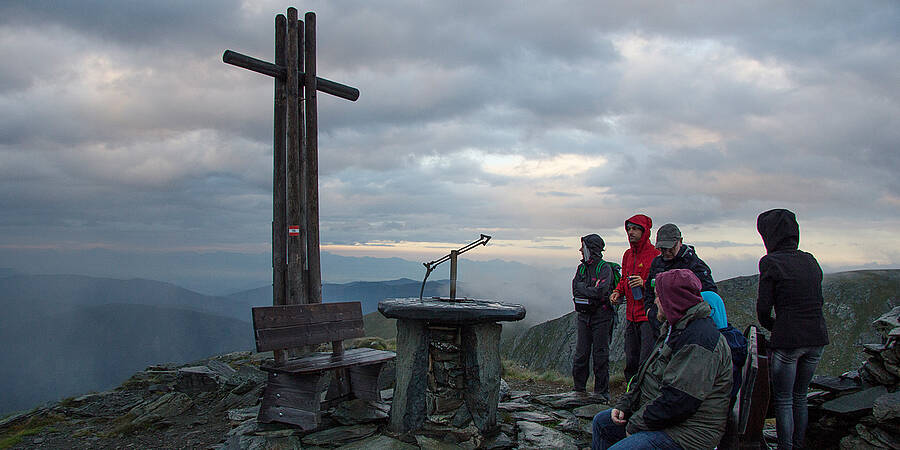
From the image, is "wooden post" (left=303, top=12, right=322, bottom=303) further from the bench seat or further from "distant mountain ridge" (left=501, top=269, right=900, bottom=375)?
"distant mountain ridge" (left=501, top=269, right=900, bottom=375)

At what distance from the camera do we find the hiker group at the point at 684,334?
11.4ft

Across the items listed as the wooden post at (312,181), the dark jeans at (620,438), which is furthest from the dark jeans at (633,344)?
the wooden post at (312,181)

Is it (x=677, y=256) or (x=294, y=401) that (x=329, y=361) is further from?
(x=677, y=256)

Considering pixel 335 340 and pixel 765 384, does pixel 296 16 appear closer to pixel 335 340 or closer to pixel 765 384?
pixel 335 340

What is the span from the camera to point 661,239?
240 inches

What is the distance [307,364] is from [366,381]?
3.54 feet

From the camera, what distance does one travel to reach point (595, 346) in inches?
300

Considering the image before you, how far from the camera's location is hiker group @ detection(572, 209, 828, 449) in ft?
11.4

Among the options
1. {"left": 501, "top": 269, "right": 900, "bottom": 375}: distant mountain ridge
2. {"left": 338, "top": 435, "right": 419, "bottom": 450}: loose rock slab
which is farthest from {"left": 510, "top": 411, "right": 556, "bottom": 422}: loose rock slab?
{"left": 501, "top": 269, "right": 900, "bottom": 375}: distant mountain ridge

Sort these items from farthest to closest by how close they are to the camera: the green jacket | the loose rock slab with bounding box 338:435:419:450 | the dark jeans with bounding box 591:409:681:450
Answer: the loose rock slab with bounding box 338:435:419:450 → the dark jeans with bounding box 591:409:681:450 → the green jacket

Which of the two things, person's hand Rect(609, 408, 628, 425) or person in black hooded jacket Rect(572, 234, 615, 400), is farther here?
person in black hooded jacket Rect(572, 234, 615, 400)

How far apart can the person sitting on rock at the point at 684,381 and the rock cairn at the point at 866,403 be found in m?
3.24

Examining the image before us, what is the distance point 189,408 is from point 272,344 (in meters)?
3.44

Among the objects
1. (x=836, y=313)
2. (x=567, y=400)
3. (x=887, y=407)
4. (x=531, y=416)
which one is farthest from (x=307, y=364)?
(x=836, y=313)
